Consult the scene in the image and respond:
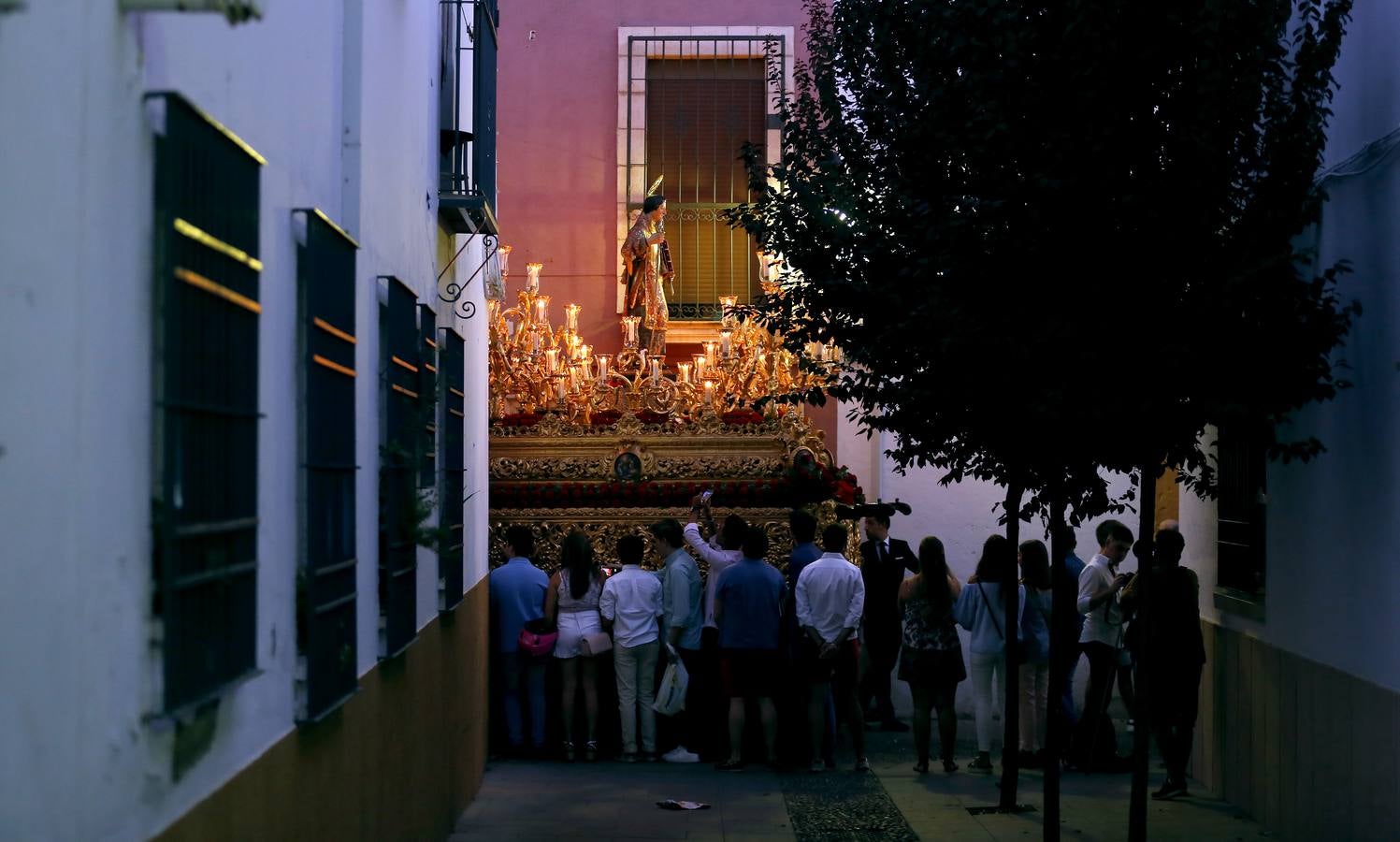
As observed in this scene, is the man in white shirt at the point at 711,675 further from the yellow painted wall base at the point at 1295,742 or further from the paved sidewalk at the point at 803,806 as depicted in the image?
the yellow painted wall base at the point at 1295,742

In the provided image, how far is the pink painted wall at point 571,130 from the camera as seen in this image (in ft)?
76.4

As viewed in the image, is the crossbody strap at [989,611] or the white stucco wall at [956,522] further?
the white stucco wall at [956,522]

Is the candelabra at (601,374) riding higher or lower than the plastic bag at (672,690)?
higher

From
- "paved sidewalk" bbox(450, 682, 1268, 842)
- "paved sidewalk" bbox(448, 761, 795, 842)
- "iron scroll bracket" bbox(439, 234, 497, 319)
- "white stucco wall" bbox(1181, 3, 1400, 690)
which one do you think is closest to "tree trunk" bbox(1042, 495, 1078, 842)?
"paved sidewalk" bbox(450, 682, 1268, 842)

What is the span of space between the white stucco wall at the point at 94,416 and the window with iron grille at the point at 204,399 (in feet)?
0.17

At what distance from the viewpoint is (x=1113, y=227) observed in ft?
27.3

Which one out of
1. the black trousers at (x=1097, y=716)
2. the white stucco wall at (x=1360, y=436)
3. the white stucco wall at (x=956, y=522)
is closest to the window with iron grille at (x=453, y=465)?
the white stucco wall at (x=1360, y=436)

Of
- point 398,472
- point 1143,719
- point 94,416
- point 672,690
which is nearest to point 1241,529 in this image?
point 1143,719

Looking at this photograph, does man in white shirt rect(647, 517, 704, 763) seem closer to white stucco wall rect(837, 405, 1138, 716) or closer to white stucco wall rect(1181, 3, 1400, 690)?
white stucco wall rect(837, 405, 1138, 716)

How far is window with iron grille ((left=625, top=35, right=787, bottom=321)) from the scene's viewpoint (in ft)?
76.4

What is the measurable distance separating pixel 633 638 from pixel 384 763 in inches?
237

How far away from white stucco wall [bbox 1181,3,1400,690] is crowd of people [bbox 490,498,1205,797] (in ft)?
8.30

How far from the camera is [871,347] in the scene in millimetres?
9289

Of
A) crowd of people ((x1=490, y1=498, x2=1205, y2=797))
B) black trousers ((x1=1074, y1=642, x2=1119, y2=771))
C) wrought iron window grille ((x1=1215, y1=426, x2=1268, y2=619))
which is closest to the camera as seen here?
wrought iron window grille ((x1=1215, y1=426, x2=1268, y2=619))
